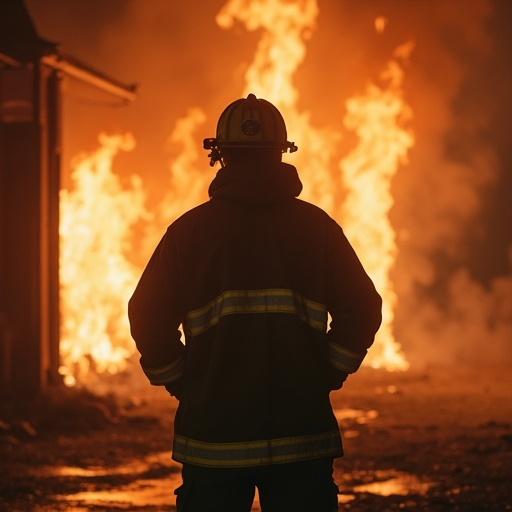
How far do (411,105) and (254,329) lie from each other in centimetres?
1545

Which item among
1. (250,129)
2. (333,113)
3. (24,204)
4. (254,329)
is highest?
(333,113)

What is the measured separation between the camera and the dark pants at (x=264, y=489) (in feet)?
10.0

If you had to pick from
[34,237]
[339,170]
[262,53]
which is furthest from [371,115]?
[34,237]

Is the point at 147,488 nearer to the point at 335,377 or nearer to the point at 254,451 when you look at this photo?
the point at 335,377

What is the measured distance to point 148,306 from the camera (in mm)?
3256

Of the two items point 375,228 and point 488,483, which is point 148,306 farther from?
point 375,228

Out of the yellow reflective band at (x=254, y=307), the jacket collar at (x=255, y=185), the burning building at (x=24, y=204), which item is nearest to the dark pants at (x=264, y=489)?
the yellow reflective band at (x=254, y=307)

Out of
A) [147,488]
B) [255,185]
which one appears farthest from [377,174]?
[255,185]

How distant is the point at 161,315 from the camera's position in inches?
128

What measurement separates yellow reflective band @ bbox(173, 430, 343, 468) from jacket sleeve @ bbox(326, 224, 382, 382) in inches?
11.6

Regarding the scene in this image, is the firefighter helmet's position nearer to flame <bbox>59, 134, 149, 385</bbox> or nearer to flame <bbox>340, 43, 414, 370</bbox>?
flame <bbox>59, 134, 149, 385</bbox>

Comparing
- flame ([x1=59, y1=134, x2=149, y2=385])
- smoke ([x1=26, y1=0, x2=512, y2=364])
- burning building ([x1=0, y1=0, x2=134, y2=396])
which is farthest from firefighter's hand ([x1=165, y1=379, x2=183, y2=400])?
smoke ([x1=26, y1=0, x2=512, y2=364])

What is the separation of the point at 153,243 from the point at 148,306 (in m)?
14.6

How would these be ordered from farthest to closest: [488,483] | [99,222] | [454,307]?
[454,307], [99,222], [488,483]
